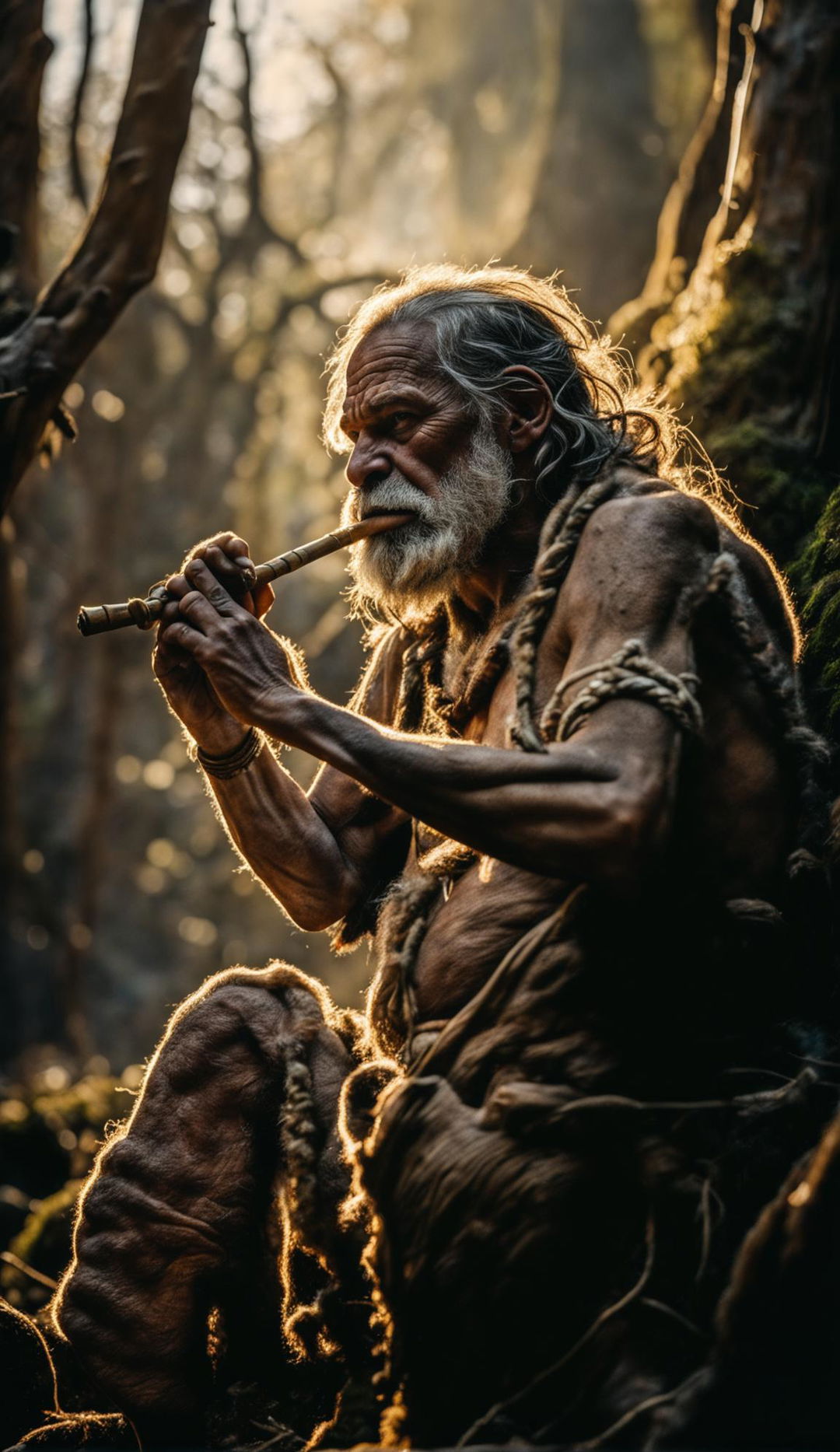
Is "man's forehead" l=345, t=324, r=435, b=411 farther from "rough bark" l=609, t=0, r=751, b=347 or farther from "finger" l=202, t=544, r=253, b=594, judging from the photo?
"rough bark" l=609, t=0, r=751, b=347

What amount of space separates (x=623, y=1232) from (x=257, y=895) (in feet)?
57.4

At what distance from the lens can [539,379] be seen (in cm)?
319

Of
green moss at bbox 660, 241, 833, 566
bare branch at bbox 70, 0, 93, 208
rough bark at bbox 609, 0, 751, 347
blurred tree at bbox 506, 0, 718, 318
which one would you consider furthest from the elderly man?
blurred tree at bbox 506, 0, 718, 318

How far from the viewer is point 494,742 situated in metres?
2.84

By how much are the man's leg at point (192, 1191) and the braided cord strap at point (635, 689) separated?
106 cm

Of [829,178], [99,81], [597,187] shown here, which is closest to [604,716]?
[829,178]

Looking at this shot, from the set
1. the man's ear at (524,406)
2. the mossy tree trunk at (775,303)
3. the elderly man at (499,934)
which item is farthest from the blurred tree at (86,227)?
the mossy tree trunk at (775,303)

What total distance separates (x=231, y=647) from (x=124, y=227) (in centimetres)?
214

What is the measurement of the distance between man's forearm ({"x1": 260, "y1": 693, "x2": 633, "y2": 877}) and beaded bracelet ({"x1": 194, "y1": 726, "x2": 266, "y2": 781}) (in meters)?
0.60

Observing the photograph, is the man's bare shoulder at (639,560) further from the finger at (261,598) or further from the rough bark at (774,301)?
the rough bark at (774,301)

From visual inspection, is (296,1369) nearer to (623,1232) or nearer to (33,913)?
(623,1232)

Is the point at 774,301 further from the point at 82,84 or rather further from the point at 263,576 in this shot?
the point at 82,84

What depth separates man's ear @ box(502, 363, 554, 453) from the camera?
317 centimetres

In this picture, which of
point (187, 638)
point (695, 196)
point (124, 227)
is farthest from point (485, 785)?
point (695, 196)
